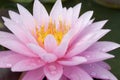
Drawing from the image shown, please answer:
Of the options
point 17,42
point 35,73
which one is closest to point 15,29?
point 17,42

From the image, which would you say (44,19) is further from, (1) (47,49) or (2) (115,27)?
(2) (115,27)

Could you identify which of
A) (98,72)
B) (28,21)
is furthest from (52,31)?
(98,72)

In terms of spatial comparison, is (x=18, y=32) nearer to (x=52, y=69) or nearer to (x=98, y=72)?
(x=52, y=69)

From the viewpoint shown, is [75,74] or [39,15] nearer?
[75,74]

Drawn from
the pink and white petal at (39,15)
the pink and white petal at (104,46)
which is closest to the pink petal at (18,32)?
the pink and white petal at (39,15)

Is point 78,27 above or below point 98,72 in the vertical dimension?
above

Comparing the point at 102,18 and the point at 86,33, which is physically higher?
the point at 86,33
